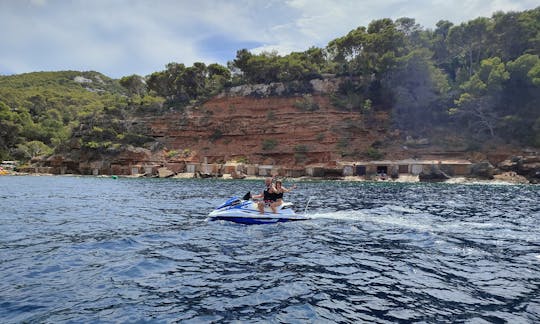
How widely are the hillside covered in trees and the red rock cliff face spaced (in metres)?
2.30

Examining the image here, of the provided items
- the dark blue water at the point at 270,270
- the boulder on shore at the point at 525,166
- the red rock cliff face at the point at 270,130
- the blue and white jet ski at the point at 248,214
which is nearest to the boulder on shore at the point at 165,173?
the red rock cliff face at the point at 270,130

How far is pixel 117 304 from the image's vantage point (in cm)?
709

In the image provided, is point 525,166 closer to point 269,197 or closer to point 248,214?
point 269,197

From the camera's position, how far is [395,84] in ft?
226

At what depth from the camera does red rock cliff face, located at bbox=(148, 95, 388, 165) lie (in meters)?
64.2

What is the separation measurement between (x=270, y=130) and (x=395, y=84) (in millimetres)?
24639

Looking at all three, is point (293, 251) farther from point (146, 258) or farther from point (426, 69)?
point (426, 69)

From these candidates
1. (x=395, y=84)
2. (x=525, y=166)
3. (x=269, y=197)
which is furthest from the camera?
(x=395, y=84)

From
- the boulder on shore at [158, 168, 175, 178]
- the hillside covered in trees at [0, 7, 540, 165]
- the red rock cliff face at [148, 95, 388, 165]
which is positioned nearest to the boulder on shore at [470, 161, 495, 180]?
the hillside covered in trees at [0, 7, 540, 165]

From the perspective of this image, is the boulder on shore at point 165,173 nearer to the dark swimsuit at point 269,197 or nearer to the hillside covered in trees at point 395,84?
the hillside covered in trees at point 395,84

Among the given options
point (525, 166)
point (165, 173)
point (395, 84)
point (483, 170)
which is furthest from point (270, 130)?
point (525, 166)

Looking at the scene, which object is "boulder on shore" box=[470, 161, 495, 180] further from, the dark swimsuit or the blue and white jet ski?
the dark swimsuit

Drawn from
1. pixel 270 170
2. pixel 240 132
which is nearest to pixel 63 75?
pixel 240 132

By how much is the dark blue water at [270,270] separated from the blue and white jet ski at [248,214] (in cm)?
55
